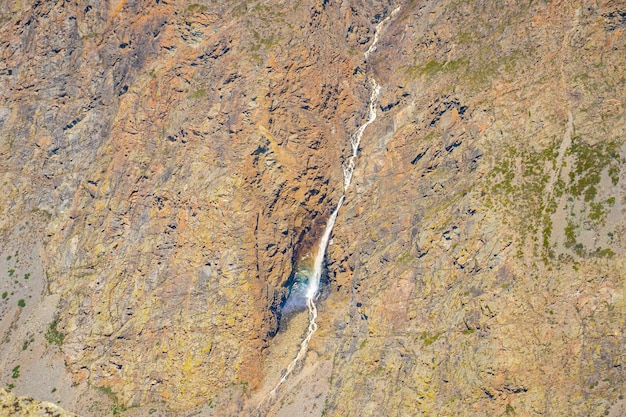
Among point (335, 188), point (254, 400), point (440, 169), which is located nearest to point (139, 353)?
point (254, 400)

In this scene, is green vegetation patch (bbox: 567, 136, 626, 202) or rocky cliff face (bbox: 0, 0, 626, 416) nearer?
rocky cliff face (bbox: 0, 0, 626, 416)

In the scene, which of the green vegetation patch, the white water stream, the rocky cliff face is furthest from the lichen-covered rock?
the green vegetation patch

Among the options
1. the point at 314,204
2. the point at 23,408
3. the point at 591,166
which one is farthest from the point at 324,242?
the point at 23,408

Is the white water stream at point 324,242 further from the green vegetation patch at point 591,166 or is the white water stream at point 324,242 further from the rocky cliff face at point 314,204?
the green vegetation patch at point 591,166

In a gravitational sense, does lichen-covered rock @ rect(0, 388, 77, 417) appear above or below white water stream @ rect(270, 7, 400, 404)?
above

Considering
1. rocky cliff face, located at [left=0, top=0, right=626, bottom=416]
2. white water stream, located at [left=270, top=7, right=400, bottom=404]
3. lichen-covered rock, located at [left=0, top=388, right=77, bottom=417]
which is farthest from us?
white water stream, located at [left=270, top=7, right=400, bottom=404]

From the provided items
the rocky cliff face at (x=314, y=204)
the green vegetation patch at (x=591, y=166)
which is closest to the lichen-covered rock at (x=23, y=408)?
the rocky cliff face at (x=314, y=204)

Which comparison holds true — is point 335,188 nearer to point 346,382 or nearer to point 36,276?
point 346,382

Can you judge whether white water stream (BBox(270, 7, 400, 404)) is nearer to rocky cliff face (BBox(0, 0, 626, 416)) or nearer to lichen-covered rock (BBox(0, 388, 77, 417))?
rocky cliff face (BBox(0, 0, 626, 416))

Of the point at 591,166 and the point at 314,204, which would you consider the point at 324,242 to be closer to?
the point at 314,204
